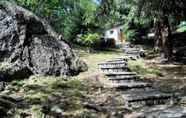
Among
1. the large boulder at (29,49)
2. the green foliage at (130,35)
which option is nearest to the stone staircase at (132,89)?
the large boulder at (29,49)

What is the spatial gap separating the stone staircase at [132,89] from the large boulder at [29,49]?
3.88ft

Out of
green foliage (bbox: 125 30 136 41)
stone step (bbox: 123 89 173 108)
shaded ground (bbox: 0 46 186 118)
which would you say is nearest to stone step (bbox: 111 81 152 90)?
shaded ground (bbox: 0 46 186 118)

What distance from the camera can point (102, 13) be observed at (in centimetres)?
1203

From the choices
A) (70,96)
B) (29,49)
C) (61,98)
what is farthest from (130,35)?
(61,98)

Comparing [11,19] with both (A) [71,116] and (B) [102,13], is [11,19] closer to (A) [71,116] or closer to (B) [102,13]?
(B) [102,13]

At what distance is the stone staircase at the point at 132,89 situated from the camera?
25.3 feet

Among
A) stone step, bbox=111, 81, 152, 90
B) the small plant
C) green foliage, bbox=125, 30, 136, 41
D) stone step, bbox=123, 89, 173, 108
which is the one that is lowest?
stone step, bbox=123, 89, 173, 108

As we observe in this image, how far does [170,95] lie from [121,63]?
4582 millimetres

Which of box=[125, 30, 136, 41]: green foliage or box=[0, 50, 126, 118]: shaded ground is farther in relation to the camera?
box=[125, 30, 136, 41]: green foliage

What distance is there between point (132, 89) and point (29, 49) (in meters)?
3.25

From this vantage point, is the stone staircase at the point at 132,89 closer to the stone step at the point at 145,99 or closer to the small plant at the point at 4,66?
the stone step at the point at 145,99

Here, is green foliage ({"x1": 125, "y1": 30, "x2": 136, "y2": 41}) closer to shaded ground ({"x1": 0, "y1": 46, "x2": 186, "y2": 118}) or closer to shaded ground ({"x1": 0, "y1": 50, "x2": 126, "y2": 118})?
shaded ground ({"x1": 0, "y1": 46, "x2": 186, "y2": 118})

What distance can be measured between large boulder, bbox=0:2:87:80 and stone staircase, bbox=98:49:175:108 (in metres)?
1.18

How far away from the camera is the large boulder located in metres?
9.24
